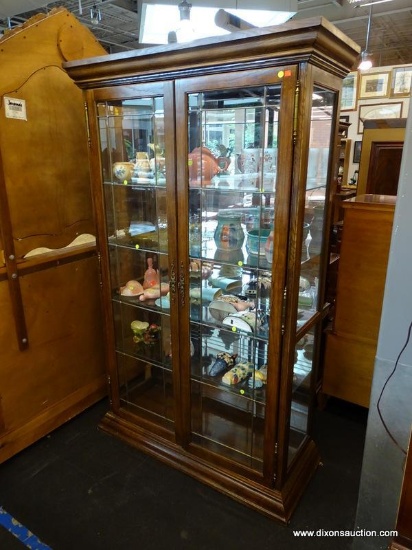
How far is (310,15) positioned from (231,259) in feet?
14.6

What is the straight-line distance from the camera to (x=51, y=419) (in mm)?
2109

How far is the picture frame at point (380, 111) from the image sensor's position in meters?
5.58

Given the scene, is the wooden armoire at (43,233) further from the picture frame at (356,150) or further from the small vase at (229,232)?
the picture frame at (356,150)

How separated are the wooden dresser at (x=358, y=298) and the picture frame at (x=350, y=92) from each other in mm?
4679

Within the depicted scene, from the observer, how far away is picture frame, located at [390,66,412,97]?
5.48 meters

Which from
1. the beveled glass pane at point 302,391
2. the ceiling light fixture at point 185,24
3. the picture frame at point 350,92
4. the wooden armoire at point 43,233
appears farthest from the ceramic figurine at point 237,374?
the picture frame at point 350,92

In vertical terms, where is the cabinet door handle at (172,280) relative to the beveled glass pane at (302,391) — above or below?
above

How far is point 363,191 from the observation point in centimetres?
326

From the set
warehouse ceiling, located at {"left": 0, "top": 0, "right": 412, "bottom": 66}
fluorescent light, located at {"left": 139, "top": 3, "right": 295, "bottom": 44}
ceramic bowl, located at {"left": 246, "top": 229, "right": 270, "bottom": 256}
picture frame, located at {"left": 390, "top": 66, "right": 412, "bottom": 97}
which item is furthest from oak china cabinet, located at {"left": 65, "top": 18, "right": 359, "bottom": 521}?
picture frame, located at {"left": 390, "top": 66, "right": 412, "bottom": 97}

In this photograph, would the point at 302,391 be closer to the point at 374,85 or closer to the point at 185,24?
the point at 185,24

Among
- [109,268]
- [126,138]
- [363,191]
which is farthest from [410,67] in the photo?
[109,268]

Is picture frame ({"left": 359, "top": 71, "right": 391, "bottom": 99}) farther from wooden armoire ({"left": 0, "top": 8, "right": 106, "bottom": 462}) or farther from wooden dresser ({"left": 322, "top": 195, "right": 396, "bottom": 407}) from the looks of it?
wooden armoire ({"left": 0, "top": 8, "right": 106, "bottom": 462})

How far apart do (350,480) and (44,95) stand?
236cm

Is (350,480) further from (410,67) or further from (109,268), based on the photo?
(410,67)
